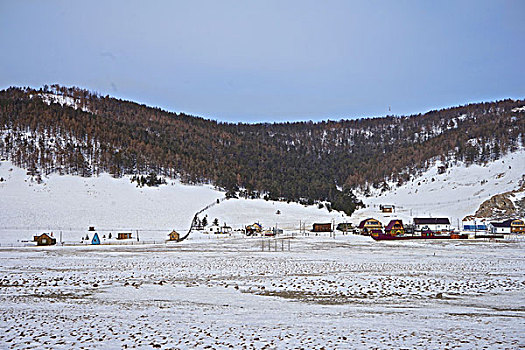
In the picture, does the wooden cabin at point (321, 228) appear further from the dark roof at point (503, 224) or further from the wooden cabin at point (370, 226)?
the dark roof at point (503, 224)

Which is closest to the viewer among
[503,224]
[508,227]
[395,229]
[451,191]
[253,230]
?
[395,229]

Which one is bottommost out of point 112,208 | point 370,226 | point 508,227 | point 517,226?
point 508,227

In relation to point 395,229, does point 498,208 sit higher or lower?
higher

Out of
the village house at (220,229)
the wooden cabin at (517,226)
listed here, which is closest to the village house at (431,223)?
the wooden cabin at (517,226)

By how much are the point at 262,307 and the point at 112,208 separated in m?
→ 66.2

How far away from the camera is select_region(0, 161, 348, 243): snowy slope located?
65.4 metres

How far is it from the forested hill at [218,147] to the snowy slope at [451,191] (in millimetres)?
6809

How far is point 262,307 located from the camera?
14.9 m

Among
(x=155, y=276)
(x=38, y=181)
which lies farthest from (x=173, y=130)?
(x=155, y=276)

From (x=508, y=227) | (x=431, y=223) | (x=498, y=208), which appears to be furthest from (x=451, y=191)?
(x=508, y=227)

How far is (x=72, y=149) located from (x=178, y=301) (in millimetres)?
95277

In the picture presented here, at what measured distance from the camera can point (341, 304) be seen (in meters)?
15.5

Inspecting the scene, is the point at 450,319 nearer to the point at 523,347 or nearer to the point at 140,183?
the point at 523,347

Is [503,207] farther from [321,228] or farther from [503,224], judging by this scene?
[321,228]
